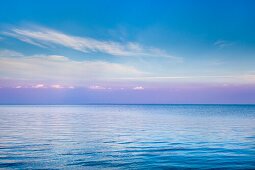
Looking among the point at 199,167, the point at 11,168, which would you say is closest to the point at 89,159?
Answer: the point at 11,168

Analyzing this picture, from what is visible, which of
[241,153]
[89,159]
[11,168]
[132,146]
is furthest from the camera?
[132,146]

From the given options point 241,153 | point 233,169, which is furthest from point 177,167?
point 241,153

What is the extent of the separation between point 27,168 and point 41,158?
2.51m

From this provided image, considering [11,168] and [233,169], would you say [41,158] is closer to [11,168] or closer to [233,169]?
[11,168]

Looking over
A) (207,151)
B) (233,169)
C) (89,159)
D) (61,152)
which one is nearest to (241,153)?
(207,151)

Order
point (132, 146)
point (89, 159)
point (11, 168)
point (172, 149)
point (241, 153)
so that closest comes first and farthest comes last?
point (11, 168) → point (89, 159) → point (241, 153) → point (172, 149) → point (132, 146)

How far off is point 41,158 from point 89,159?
3.62 meters

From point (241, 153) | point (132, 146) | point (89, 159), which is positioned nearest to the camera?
point (89, 159)

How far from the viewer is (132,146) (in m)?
22.5

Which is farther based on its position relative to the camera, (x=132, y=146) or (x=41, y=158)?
(x=132, y=146)

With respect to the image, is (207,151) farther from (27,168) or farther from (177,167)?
(27,168)

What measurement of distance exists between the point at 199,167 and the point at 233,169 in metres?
2.12

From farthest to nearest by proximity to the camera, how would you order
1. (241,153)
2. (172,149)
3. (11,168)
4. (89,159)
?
(172,149)
(241,153)
(89,159)
(11,168)

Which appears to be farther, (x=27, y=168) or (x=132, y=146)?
(x=132, y=146)
